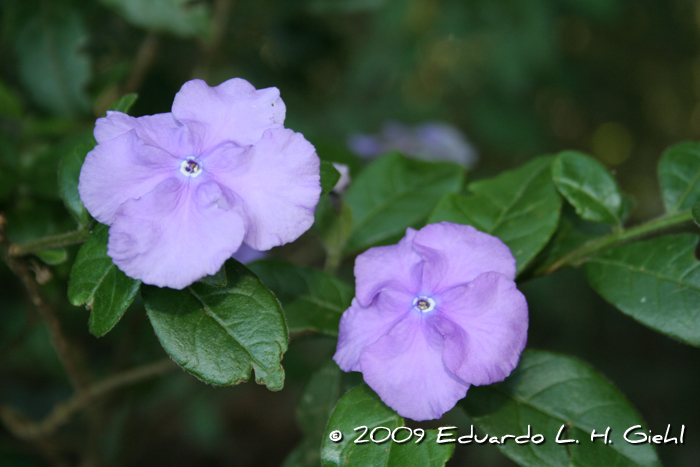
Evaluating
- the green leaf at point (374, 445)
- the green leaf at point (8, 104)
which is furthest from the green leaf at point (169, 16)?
the green leaf at point (374, 445)

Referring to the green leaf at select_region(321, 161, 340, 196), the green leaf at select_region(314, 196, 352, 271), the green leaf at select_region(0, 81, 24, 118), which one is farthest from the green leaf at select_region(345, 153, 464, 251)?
the green leaf at select_region(0, 81, 24, 118)

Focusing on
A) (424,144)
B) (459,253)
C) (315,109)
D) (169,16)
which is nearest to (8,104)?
(169,16)

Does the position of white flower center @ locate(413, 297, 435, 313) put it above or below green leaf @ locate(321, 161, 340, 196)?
below

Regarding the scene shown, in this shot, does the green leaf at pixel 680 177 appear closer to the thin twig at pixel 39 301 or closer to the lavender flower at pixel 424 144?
the lavender flower at pixel 424 144

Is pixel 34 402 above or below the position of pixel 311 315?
below

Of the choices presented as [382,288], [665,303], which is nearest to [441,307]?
[382,288]

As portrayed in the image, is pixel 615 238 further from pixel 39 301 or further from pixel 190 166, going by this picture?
A: pixel 39 301

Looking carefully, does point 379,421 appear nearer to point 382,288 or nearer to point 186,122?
point 382,288

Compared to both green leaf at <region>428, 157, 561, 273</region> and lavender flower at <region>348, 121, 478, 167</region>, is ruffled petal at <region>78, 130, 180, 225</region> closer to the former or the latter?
green leaf at <region>428, 157, 561, 273</region>
